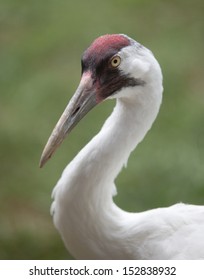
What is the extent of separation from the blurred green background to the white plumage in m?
0.76

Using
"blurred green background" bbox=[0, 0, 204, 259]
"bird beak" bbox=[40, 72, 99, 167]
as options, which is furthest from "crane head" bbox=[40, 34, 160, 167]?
"blurred green background" bbox=[0, 0, 204, 259]

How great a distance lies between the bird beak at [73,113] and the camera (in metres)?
1.72

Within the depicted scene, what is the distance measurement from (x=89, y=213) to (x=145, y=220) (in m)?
0.14

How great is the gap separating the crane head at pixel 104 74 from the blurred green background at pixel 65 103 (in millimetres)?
971

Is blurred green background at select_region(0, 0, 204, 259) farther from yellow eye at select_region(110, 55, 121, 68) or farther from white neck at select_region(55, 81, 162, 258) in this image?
yellow eye at select_region(110, 55, 121, 68)

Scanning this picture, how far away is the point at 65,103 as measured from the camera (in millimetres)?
3287

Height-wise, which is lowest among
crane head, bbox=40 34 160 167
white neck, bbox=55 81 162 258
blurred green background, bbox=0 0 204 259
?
white neck, bbox=55 81 162 258

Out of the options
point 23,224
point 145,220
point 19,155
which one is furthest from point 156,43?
point 145,220

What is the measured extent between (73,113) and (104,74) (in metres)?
0.11

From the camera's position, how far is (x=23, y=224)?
9.07 ft

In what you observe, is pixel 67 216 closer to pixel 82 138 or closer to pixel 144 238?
pixel 144 238

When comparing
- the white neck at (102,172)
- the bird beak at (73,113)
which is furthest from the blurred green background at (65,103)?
the bird beak at (73,113)

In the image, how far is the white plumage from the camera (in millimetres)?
1722

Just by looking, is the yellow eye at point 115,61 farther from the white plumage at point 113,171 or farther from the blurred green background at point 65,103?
the blurred green background at point 65,103
